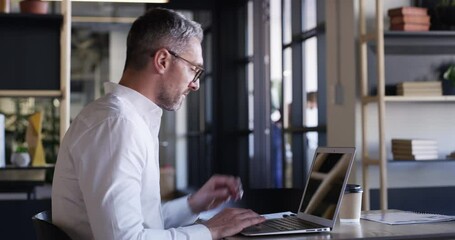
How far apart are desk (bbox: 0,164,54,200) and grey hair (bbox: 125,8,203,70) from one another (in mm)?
2710

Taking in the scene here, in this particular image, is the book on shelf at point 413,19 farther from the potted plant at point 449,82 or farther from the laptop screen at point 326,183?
the laptop screen at point 326,183

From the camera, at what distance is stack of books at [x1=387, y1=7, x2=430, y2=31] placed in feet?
15.3

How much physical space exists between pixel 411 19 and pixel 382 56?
11.7 inches

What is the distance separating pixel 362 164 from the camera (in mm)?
4746

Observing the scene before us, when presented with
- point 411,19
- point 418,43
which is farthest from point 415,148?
point 411,19

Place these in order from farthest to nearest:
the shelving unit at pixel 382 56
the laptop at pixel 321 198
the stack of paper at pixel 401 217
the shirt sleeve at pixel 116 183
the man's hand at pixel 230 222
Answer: the shelving unit at pixel 382 56 → the stack of paper at pixel 401 217 → the laptop at pixel 321 198 → the man's hand at pixel 230 222 → the shirt sleeve at pixel 116 183

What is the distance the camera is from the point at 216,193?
2.50 metres

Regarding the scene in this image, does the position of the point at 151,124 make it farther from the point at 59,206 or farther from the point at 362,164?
the point at 362,164

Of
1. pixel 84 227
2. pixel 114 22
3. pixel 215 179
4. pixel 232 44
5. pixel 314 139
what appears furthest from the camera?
pixel 114 22

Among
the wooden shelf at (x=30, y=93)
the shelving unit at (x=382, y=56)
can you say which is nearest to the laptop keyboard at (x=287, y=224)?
the shelving unit at (x=382, y=56)

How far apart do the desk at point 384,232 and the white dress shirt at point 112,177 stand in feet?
0.81

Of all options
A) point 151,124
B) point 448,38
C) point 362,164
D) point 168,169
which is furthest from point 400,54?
point 168,169

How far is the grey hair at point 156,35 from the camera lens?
2.19 meters

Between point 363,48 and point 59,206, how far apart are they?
2992 mm
